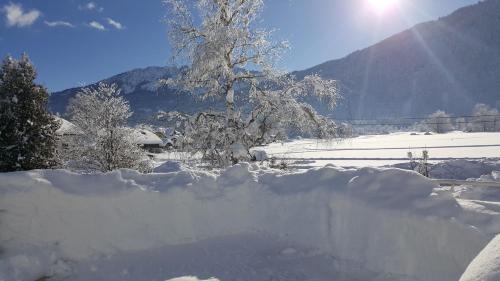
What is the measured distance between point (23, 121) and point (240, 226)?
16.4ft

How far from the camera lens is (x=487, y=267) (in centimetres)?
276

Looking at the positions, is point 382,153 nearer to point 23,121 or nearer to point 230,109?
point 230,109

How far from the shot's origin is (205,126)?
14000 millimetres

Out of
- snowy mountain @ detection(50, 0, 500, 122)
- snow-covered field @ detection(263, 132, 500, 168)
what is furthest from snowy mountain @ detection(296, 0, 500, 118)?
snow-covered field @ detection(263, 132, 500, 168)

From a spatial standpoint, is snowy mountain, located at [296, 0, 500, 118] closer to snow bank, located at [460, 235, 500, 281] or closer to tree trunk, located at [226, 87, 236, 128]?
tree trunk, located at [226, 87, 236, 128]

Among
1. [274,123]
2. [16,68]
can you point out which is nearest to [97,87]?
[274,123]

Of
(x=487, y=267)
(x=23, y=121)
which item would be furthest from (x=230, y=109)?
(x=487, y=267)

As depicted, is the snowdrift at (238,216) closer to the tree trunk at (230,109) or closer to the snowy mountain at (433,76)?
the tree trunk at (230,109)

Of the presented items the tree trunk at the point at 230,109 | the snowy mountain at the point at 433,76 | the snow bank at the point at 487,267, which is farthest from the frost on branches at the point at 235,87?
the snowy mountain at the point at 433,76

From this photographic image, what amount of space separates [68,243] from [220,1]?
Answer: 955 centimetres

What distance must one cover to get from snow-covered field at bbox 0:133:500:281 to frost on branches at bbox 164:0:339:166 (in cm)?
565

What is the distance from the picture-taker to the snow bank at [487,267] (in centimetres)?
265

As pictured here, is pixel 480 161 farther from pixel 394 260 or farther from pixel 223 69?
pixel 394 260

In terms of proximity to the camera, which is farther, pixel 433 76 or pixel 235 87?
pixel 433 76
